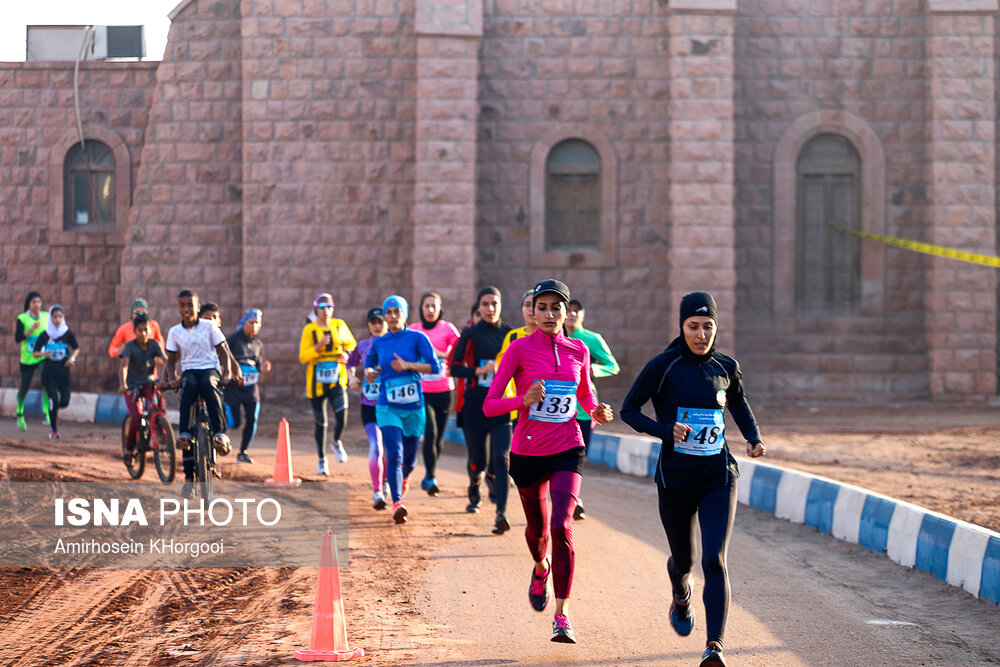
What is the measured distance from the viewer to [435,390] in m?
11.2

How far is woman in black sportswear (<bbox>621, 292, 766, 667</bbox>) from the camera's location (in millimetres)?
5672

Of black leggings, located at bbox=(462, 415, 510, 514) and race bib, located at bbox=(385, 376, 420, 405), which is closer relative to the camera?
black leggings, located at bbox=(462, 415, 510, 514)

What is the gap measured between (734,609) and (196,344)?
19.0 feet

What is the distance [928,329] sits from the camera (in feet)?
64.8

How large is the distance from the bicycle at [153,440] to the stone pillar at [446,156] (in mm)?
7933

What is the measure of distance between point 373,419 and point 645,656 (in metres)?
5.59

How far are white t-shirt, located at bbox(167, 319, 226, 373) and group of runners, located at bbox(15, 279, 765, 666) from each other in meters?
0.01

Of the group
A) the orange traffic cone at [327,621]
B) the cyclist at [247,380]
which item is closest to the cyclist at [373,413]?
the cyclist at [247,380]

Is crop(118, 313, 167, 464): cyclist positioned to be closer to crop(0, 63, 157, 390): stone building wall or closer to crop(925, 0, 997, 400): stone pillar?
crop(0, 63, 157, 390): stone building wall

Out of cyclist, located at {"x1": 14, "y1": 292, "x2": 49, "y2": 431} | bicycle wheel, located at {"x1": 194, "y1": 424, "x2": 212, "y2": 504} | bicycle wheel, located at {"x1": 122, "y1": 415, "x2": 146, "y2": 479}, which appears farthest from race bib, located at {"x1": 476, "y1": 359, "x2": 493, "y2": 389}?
cyclist, located at {"x1": 14, "y1": 292, "x2": 49, "y2": 431}

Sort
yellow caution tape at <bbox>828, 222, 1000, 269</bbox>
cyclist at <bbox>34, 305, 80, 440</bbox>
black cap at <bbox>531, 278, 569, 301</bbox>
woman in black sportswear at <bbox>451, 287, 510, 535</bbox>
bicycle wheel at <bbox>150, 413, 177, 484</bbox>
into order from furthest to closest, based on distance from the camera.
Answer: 1. yellow caution tape at <bbox>828, 222, 1000, 269</bbox>
2. cyclist at <bbox>34, 305, 80, 440</bbox>
3. bicycle wheel at <bbox>150, 413, 177, 484</bbox>
4. woman in black sportswear at <bbox>451, 287, 510, 535</bbox>
5. black cap at <bbox>531, 278, 569, 301</bbox>

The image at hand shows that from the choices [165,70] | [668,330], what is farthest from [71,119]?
[668,330]

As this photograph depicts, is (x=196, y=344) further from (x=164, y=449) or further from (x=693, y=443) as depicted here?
(x=693, y=443)

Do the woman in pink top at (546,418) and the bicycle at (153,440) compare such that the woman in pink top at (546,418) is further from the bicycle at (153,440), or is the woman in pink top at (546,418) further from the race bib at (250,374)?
the race bib at (250,374)
